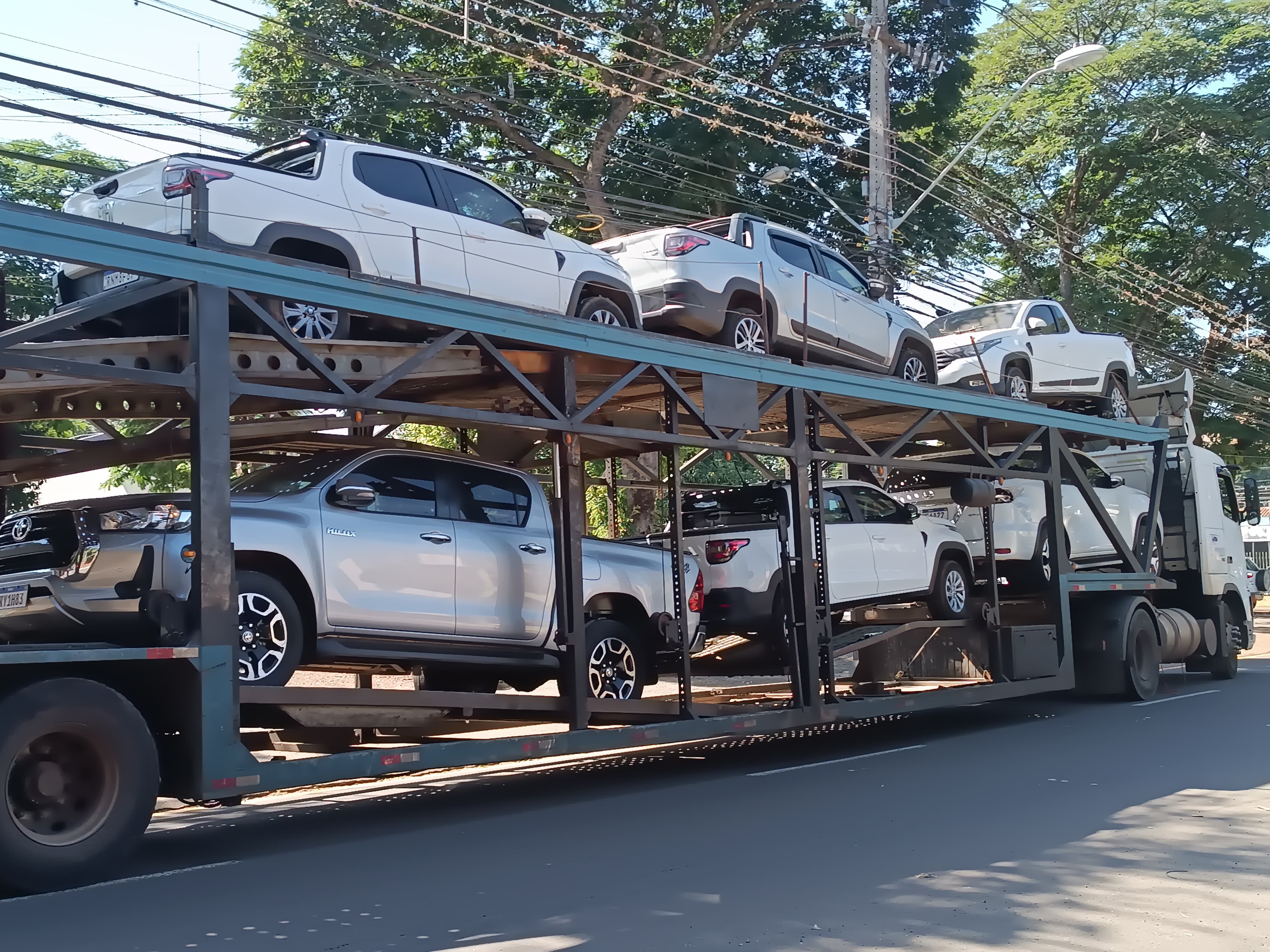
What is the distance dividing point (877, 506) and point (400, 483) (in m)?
5.65

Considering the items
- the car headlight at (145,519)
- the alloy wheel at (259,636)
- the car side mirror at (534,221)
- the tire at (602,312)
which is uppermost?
the car side mirror at (534,221)

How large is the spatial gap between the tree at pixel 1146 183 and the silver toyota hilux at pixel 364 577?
21.4 m

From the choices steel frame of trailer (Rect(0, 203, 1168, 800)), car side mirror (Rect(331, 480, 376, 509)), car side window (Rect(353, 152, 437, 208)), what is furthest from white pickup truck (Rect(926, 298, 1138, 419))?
car side mirror (Rect(331, 480, 376, 509))

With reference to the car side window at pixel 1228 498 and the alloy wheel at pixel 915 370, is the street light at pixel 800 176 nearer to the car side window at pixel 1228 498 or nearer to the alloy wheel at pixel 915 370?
the alloy wheel at pixel 915 370

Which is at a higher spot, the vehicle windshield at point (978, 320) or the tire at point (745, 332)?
the vehicle windshield at point (978, 320)

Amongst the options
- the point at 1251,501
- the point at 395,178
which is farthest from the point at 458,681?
the point at 1251,501

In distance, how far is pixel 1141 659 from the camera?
49.7 feet

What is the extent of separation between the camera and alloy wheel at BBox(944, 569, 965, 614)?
1289 centimetres

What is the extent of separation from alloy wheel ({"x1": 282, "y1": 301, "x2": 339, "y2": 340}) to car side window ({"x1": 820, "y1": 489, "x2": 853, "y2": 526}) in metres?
5.17

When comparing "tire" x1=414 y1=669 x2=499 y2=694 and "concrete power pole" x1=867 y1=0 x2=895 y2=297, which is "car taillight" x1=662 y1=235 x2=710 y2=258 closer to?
"tire" x1=414 y1=669 x2=499 y2=694

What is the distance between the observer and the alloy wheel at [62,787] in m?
6.02

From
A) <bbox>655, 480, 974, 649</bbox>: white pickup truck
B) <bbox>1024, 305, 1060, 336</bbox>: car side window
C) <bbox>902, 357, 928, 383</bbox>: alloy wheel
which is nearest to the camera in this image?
<bbox>655, 480, 974, 649</bbox>: white pickup truck

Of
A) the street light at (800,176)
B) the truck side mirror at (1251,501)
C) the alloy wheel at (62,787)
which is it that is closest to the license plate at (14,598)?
the alloy wheel at (62,787)

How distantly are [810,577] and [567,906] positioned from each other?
5320 mm
